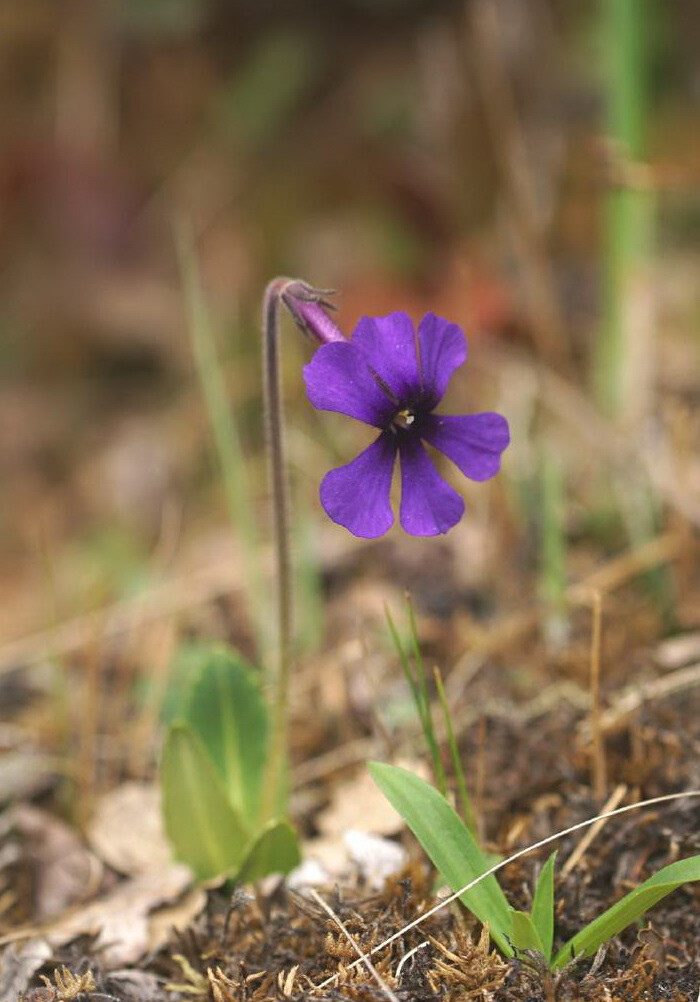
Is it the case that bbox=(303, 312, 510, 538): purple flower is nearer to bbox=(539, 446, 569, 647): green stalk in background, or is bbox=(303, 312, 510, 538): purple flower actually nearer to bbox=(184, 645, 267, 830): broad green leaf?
bbox=(184, 645, 267, 830): broad green leaf

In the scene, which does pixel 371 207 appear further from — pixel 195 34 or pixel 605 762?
pixel 605 762

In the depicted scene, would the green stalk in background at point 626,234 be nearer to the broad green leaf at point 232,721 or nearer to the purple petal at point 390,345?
the broad green leaf at point 232,721

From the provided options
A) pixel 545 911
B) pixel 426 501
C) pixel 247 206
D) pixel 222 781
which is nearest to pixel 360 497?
pixel 426 501

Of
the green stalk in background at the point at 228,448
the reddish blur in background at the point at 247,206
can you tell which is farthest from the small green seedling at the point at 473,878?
the reddish blur in background at the point at 247,206

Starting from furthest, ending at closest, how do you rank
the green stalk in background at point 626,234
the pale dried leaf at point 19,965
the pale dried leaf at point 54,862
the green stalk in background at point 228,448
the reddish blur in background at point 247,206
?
1. the reddish blur in background at point 247,206
2. the green stalk in background at point 626,234
3. the green stalk in background at point 228,448
4. the pale dried leaf at point 54,862
5. the pale dried leaf at point 19,965

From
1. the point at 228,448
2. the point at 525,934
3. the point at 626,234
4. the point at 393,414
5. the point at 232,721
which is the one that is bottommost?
the point at 525,934

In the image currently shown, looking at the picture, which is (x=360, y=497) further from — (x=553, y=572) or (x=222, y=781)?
(x=553, y=572)
